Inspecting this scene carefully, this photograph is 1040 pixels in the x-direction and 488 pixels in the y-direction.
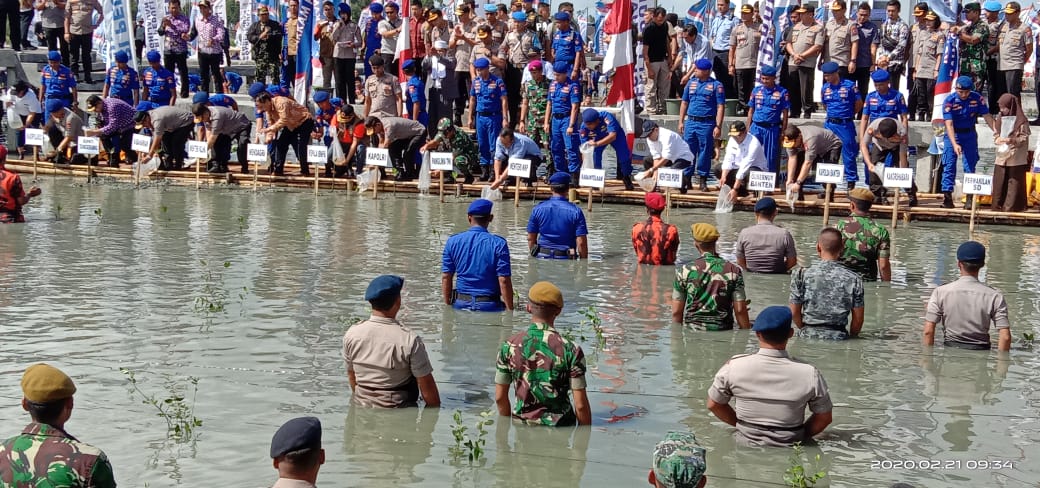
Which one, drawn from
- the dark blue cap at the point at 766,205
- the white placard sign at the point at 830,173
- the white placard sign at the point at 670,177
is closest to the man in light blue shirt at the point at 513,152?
the white placard sign at the point at 670,177

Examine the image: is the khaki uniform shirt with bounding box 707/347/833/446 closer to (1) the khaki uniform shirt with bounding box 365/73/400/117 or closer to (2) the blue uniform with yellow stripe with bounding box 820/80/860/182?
(2) the blue uniform with yellow stripe with bounding box 820/80/860/182

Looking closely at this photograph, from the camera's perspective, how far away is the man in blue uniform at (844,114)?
1956cm

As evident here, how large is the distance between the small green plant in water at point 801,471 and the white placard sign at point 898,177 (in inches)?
420

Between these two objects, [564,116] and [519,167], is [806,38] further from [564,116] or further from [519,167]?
[519,167]

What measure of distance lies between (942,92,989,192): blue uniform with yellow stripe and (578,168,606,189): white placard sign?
16.6 ft

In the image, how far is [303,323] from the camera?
40.1 ft

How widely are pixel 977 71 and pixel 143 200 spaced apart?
1357 centimetres

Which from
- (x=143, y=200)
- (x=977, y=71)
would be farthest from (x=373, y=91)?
(x=977, y=71)

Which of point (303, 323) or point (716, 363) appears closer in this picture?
point (716, 363)

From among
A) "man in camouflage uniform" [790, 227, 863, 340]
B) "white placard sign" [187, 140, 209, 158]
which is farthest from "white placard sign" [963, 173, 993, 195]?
"white placard sign" [187, 140, 209, 158]

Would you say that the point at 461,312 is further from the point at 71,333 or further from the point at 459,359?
the point at 71,333

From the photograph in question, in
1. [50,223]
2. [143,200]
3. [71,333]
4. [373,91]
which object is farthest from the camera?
[373,91]

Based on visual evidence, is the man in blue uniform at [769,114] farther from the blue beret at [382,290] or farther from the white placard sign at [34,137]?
Result: the white placard sign at [34,137]

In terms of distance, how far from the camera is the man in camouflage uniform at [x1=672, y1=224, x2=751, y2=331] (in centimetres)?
1127
